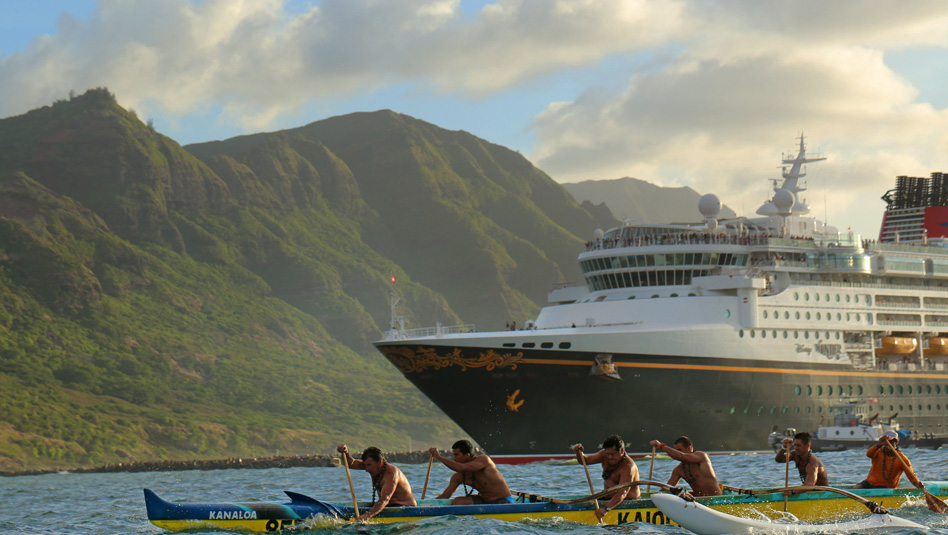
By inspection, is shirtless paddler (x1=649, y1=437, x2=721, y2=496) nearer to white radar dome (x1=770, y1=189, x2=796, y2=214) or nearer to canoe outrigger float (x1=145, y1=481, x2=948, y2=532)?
canoe outrigger float (x1=145, y1=481, x2=948, y2=532)

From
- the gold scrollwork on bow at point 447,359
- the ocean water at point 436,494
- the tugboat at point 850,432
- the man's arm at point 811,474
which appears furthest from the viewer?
the tugboat at point 850,432

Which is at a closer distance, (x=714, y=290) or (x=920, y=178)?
(x=714, y=290)

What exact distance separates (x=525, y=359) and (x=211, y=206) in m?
159

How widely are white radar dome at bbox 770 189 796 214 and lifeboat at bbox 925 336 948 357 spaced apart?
11.9m

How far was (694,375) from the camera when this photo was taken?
51781 mm

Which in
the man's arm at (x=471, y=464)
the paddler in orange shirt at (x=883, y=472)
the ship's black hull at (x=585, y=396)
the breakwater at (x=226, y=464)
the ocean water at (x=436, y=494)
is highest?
the ship's black hull at (x=585, y=396)

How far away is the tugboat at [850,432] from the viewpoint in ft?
185

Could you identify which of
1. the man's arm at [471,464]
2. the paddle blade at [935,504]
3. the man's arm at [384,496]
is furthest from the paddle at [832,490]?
the man's arm at [384,496]

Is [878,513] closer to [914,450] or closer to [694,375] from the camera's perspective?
[694,375]

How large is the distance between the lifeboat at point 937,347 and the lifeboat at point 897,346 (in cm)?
217

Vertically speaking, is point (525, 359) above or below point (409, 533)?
above

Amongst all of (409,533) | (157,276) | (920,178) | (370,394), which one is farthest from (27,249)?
(409,533)

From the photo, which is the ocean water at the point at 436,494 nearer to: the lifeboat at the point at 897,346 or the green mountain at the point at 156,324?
the lifeboat at the point at 897,346

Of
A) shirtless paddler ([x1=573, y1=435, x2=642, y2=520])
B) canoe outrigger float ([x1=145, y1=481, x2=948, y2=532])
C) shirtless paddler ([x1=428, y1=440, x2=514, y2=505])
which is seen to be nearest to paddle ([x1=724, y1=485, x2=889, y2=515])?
canoe outrigger float ([x1=145, y1=481, x2=948, y2=532])
